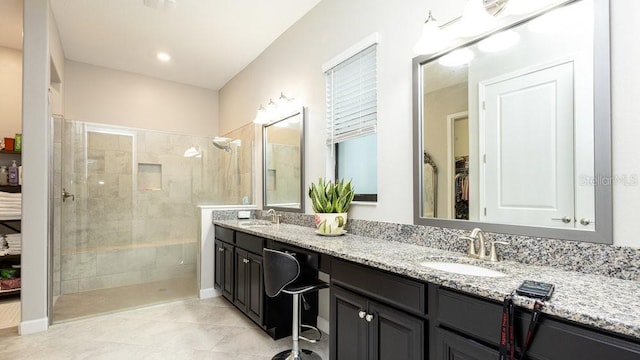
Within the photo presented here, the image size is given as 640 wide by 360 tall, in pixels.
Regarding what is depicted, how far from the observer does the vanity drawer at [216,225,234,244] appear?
9.75ft

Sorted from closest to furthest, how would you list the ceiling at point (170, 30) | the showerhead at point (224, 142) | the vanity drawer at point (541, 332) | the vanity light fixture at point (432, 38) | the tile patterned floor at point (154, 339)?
1. the vanity drawer at point (541, 332)
2. the vanity light fixture at point (432, 38)
3. the tile patterned floor at point (154, 339)
4. the ceiling at point (170, 30)
5. the showerhead at point (224, 142)

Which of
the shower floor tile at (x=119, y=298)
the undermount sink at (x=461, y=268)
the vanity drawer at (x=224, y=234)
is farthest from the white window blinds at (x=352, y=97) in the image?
the shower floor tile at (x=119, y=298)

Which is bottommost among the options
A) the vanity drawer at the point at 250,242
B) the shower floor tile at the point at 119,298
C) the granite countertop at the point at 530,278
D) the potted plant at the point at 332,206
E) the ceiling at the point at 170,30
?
the shower floor tile at the point at 119,298

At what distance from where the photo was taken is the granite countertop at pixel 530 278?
773 millimetres

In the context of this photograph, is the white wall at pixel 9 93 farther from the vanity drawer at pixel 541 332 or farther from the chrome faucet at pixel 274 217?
the vanity drawer at pixel 541 332

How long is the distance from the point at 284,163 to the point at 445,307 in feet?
7.82

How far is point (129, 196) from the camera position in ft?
11.4

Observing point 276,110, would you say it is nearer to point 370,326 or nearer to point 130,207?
point 130,207

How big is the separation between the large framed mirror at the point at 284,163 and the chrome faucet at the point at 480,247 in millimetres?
1665

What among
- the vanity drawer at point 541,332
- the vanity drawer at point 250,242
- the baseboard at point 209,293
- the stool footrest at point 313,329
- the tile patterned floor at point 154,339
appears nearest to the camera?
the vanity drawer at point 541,332

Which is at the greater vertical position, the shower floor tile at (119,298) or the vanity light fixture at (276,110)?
the vanity light fixture at (276,110)

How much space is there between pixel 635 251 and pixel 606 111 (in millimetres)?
500

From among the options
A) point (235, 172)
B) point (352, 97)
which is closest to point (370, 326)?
point (352, 97)

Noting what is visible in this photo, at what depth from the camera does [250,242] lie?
2566mm
